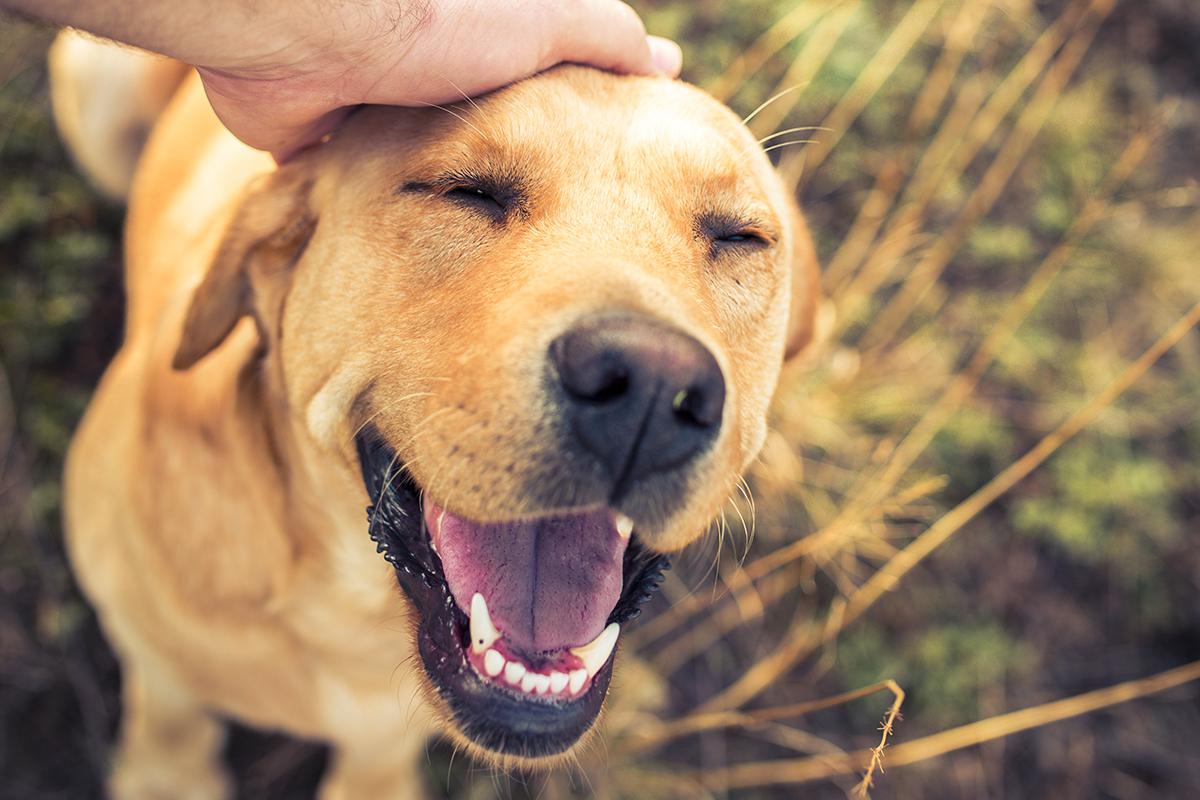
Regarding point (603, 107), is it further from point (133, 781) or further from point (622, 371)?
point (133, 781)

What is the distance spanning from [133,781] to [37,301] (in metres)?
1.78

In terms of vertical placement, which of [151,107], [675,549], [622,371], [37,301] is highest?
[622,371]

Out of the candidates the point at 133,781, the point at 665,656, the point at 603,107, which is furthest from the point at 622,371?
the point at 133,781

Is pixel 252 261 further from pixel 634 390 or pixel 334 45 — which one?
pixel 634 390

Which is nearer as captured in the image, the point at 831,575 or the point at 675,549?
the point at 675,549

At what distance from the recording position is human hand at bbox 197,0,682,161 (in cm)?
155

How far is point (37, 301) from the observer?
11.3 feet

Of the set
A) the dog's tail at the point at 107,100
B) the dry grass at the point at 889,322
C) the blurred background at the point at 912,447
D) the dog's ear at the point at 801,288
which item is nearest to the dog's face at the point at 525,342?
the dog's ear at the point at 801,288

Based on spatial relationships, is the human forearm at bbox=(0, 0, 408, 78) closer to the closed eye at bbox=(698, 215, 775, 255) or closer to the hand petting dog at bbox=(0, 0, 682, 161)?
the hand petting dog at bbox=(0, 0, 682, 161)

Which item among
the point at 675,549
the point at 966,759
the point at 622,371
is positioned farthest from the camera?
the point at 966,759

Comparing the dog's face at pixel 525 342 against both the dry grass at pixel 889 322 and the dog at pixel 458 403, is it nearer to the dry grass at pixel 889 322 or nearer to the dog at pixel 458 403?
the dog at pixel 458 403

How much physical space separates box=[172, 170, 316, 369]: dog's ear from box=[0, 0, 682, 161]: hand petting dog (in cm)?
10

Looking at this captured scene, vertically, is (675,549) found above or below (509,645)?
above

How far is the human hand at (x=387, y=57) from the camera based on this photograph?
155 centimetres
